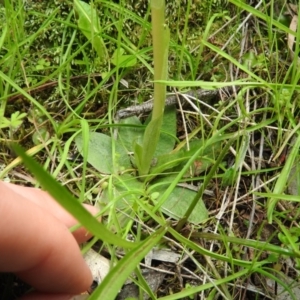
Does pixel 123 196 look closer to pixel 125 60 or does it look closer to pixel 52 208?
pixel 52 208

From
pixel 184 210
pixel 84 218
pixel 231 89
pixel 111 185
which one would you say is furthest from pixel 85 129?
pixel 84 218

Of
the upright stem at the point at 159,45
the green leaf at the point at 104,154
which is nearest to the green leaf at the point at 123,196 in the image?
the green leaf at the point at 104,154

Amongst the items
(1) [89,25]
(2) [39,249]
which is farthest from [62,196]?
(1) [89,25]

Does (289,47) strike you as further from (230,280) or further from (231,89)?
(230,280)

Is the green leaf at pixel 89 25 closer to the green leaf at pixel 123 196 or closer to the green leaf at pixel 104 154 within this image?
the green leaf at pixel 104 154

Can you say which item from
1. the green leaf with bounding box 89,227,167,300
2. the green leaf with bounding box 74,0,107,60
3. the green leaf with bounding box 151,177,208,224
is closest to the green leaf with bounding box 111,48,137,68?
the green leaf with bounding box 74,0,107,60

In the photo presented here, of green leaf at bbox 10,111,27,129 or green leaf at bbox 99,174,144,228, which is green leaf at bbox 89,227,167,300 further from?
green leaf at bbox 10,111,27,129
